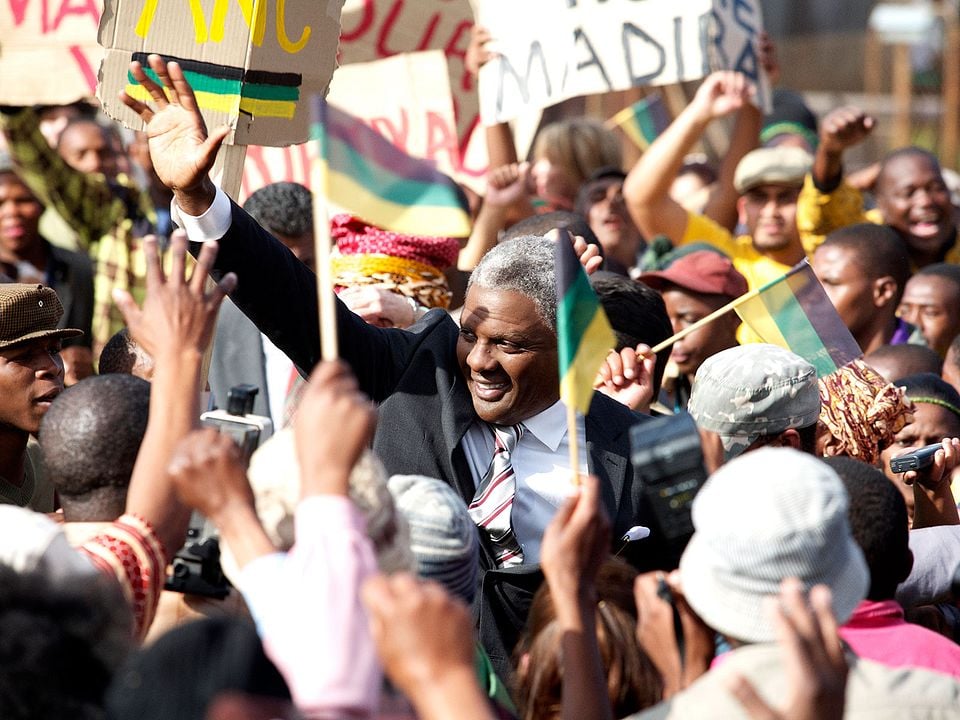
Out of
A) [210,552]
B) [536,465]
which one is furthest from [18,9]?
[210,552]

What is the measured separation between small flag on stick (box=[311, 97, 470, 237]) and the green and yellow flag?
0.73ft

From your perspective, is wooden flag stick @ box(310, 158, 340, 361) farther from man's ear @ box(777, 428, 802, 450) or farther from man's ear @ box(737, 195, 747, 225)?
man's ear @ box(737, 195, 747, 225)

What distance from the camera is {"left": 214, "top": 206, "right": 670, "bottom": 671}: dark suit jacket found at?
3510 millimetres

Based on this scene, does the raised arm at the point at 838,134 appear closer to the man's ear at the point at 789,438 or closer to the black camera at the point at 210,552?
the man's ear at the point at 789,438

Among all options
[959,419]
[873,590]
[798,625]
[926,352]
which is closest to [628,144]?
[926,352]

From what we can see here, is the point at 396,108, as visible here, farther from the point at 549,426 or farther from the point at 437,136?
the point at 549,426

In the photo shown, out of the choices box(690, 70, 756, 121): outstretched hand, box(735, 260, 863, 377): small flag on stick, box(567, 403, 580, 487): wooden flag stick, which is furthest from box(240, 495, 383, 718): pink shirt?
box(690, 70, 756, 121): outstretched hand

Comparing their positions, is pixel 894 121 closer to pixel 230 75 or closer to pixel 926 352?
pixel 926 352

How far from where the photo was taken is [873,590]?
2.79 m

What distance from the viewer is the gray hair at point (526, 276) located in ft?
12.2

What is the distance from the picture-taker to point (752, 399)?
11.6 feet

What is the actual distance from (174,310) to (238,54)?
1482 millimetres

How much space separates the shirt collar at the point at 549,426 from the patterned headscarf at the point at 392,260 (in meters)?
1.06

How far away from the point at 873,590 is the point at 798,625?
0.80 meters
